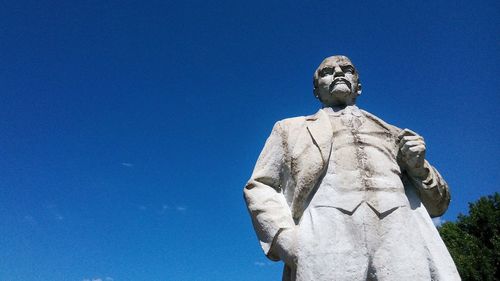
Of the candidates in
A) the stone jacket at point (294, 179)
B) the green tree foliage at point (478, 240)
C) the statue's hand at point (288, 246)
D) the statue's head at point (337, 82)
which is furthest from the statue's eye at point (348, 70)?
the green tree foliage at point (478, 240)

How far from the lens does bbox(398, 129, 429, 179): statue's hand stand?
169 inches

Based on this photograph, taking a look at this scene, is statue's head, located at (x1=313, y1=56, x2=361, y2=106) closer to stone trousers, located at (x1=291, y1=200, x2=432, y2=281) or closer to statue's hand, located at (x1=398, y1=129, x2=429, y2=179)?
statue's hand, located at (x1=398, y1=129, x2=429, y2=179)

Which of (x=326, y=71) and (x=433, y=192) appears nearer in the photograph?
(x=433, y=192)

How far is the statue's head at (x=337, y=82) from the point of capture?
16.1 feet

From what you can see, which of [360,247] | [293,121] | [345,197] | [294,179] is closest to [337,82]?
[293,121]

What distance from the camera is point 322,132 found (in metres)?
4.47

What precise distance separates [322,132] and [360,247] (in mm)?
1242

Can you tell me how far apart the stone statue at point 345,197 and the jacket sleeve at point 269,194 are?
0.4 inches

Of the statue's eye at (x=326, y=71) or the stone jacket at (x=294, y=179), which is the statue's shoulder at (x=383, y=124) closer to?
the stone jacket at (x=294, y=179)

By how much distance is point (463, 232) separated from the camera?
77.2ft

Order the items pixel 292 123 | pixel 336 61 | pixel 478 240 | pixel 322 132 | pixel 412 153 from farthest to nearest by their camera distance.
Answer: pixel 478 240 → pixel 336 61 → pixel 292 123 → pixel 322 132 → pixel 412 153

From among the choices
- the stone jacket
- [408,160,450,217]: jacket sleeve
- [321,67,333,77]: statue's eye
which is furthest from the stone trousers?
[321,67,333,77]: statue's eye

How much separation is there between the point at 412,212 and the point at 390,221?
16.1 inches

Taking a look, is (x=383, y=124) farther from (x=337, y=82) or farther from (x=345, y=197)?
(x=345, y=197)
